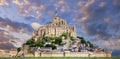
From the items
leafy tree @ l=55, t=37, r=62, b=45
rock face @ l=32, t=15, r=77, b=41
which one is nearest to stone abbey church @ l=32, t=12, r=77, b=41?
rock face @ l=32, t=15, r=77, b=41

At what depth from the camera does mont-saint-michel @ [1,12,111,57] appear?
2183 centimetres

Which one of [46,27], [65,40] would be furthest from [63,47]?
[46,27]

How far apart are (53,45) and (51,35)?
171 centimetres

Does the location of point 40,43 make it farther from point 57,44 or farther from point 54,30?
point 54,30

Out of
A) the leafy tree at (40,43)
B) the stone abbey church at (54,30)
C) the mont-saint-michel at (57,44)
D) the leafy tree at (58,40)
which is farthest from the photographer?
the stone abbey church at (54,30)

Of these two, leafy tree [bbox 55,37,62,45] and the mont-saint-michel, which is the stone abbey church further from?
leafy tree [bbox 55,37,62,45]

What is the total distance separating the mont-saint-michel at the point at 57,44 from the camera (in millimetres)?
21828

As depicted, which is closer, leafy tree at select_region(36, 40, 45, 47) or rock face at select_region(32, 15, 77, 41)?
leafy tree at select_region(36, 40, 45, 47)

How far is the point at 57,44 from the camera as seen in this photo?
23688 millimetres

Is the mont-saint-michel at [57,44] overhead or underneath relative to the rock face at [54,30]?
underneath

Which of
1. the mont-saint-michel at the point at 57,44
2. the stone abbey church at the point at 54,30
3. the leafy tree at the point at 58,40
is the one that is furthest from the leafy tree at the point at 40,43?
the leafy tree at the point at 58,40

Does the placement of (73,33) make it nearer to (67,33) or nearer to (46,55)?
(67,33)

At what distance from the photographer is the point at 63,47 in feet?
76.2

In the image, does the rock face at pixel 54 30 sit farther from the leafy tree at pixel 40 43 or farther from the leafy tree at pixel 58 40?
the leafy tree at pixel 58 40
